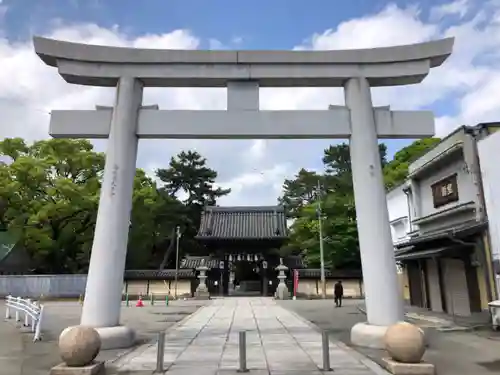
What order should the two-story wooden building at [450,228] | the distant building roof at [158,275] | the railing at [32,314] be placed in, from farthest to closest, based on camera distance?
the distant building roof at [158,275]
the two-story wooden building at [450,228]
the railing at [32,314]

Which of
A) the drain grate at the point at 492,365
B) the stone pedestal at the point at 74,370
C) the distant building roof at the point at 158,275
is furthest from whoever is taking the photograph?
the distant building roof at the point at 158,275

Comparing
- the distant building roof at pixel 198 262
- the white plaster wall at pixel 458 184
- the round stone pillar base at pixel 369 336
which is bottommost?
the round stone pillar base at pixel 369 336

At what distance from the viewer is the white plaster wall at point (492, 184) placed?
47.6 ft

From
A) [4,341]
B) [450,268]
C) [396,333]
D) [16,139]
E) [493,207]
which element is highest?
[16,139]

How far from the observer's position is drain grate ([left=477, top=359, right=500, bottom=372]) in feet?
27.3

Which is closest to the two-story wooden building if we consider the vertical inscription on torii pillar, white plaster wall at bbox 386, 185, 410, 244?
white plaster wall at bbox 386, 185, 410, 244

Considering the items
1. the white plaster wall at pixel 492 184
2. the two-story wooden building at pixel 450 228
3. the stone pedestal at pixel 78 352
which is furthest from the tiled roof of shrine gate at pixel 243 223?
the stone pedestal at pixel 78 352

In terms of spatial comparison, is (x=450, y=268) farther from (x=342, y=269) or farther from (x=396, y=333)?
(x=342, y=269)

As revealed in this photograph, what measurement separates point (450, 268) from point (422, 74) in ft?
33.4

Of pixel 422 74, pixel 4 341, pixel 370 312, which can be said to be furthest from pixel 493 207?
pixel 4 341

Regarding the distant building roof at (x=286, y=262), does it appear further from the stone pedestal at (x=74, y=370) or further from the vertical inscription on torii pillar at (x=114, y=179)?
the stone pedestal at (x=74, y=370)

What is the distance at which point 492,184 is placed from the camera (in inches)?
583

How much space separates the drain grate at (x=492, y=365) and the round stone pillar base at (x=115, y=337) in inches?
320

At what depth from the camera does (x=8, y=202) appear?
122ft
